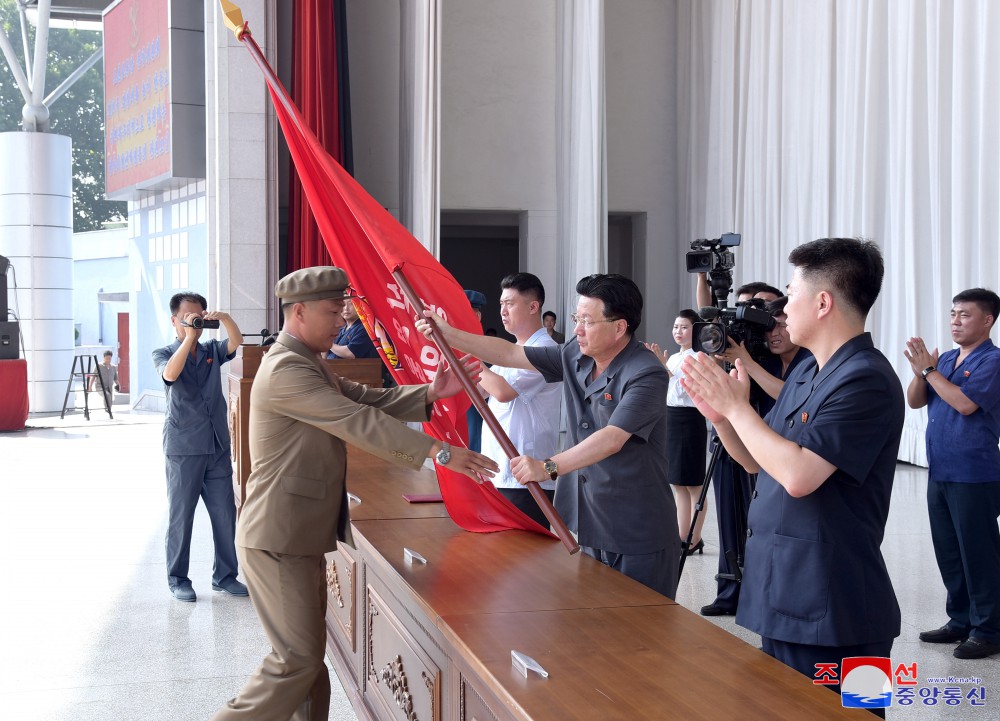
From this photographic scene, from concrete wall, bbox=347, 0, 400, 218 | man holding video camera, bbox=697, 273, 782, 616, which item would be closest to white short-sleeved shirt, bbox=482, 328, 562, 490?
man holding video camera, bbox=697, 273, 782, 616

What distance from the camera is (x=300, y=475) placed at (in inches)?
106

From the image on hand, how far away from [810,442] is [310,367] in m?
1.40

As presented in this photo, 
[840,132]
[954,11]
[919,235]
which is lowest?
[919,235]

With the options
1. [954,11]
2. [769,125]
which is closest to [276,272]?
[769,125]

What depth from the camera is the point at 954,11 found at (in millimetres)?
8023

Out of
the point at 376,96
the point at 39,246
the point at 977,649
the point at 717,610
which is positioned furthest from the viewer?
the point at 39,246

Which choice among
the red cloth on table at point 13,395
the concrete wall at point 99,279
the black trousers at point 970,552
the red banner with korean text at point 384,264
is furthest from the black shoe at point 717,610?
the concrete wall at point 99,279

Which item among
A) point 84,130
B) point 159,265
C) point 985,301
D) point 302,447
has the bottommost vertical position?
point 302,447

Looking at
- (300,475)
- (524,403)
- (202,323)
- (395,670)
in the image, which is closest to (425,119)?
(202,323)

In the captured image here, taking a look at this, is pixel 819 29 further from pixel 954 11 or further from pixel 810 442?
pixel 810 442

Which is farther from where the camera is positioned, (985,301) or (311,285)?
(985,301)

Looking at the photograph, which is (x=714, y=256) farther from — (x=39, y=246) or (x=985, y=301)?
(x=39, y=246)

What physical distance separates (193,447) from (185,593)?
29.2 inches

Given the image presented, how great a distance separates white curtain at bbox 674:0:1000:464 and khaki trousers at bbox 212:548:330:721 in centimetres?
690
